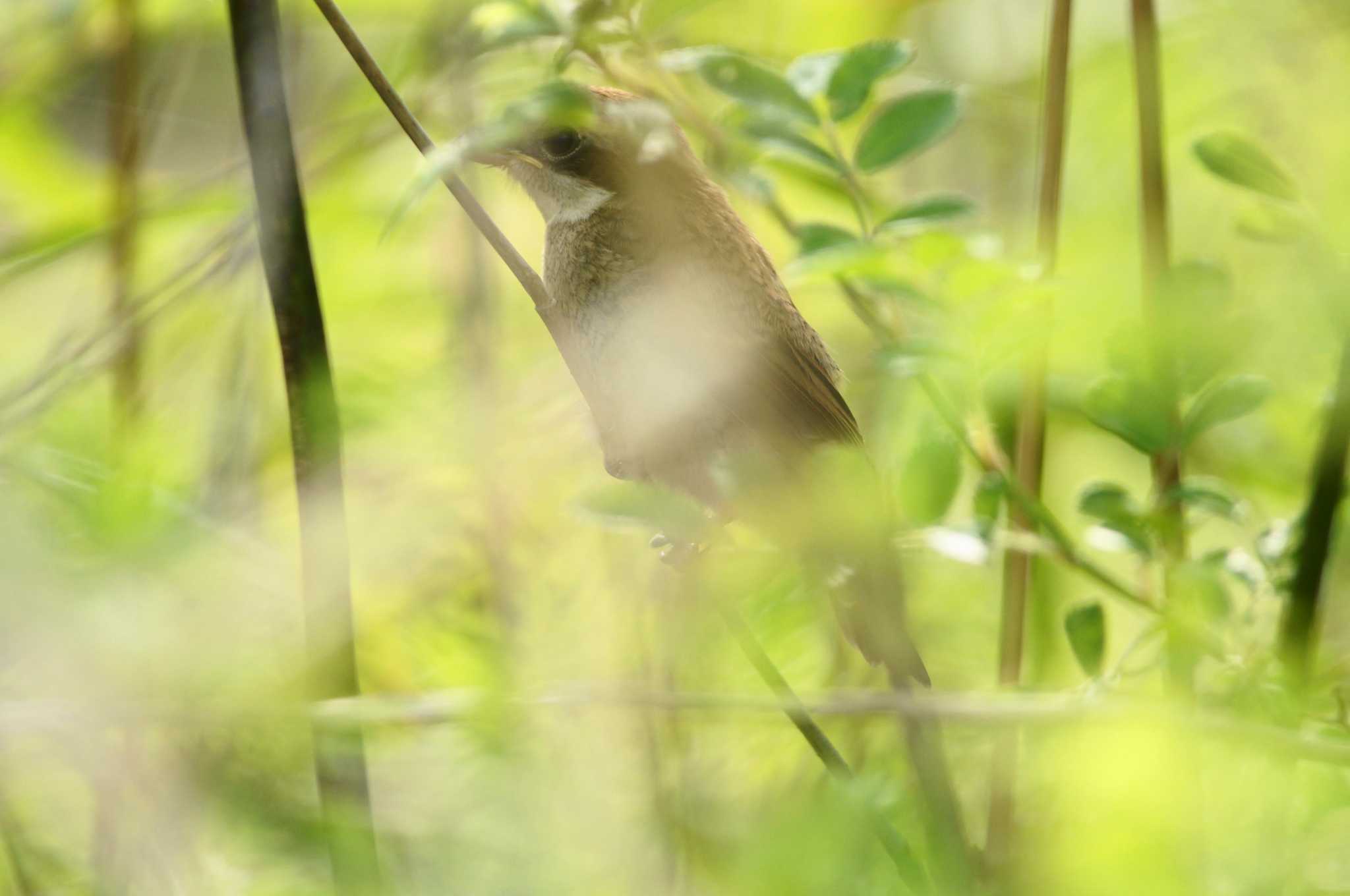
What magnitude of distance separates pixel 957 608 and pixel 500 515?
0.83m

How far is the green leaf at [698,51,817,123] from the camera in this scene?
142 centimetres

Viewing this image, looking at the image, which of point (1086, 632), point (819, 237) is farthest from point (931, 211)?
point (1086, 632)

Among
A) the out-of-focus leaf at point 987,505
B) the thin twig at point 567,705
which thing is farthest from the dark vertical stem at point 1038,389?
the thin twig at point 567,705

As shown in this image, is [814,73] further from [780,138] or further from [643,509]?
[643,509]

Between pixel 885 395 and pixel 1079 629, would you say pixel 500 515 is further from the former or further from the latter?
pixel 1079 629

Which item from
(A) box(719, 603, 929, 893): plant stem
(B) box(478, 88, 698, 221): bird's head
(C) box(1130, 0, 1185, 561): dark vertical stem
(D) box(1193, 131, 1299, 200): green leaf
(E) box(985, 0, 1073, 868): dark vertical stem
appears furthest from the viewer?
(B) box(478, 88, 698, 221): bird's head

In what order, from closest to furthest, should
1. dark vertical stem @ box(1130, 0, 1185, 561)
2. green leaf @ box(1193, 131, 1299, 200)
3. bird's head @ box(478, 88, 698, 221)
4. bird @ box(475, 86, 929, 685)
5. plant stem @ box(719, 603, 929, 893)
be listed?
Answer: plant stem @ box(719, 603, 929, 893) → green leaf @ box(1193, 131, 1299, 200) → dark vertical stem @ box(1130, 0, 1185, 561) → bird @ box(475, 86, 929, 685) → bird's head @ box(478, 88, 698, 221)

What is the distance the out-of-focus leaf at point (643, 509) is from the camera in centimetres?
131

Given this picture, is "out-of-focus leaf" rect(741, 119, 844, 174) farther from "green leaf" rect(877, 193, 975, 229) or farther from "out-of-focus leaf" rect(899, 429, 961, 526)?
"out-of-focus leaf" rect(899, 429, 961, 526)

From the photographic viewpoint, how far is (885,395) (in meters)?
2.05

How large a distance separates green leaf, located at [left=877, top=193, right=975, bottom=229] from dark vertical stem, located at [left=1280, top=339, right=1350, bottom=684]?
0.38 metres

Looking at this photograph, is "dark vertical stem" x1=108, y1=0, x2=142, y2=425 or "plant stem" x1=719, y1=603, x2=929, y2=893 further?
"dark vertical stem" x1=108, y1=0, x2=142, y2=425

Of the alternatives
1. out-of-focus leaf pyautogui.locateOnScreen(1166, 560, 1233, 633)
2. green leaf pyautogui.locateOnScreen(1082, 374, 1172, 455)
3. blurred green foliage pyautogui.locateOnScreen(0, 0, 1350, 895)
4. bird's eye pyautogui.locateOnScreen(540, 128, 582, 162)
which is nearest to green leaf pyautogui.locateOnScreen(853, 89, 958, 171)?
blurred green foliage pyautogui.locateOnScreen(0, 0, 1350, 895)

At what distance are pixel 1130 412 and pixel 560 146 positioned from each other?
1142mm
